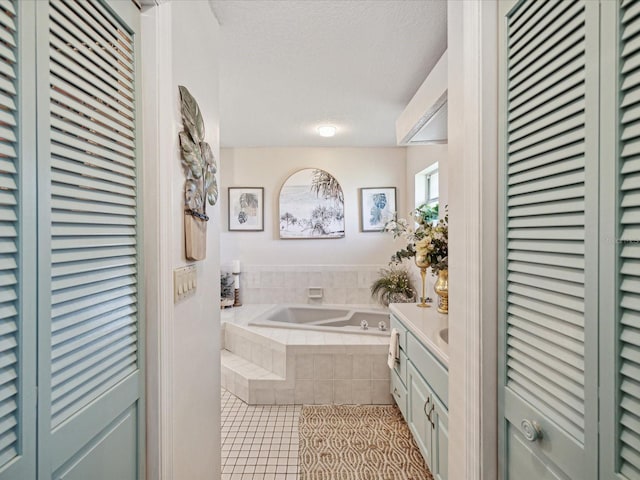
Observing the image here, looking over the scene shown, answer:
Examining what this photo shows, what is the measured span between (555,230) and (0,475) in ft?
3.69

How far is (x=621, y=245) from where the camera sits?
1.89ft

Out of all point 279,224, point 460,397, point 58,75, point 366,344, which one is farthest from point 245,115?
point 460,397

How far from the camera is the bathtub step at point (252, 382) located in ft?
9.21

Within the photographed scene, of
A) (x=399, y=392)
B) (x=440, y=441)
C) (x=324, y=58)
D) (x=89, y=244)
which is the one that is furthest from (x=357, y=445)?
(x=324, y=58)

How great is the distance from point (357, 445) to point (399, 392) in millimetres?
451

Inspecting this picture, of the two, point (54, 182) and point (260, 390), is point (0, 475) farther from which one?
point (260, 390)

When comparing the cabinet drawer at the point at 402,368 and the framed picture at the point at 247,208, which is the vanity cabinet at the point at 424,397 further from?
the framed picture at the point at 247,208

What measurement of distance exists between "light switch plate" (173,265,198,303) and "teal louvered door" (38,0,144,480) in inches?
6.0

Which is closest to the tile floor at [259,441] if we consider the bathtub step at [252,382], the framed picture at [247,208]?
the bathtub step at [252,382]

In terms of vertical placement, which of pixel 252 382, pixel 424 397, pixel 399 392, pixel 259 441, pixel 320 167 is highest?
pixel 320 167

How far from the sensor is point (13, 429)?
59 cm

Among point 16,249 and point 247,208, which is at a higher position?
point 247,208

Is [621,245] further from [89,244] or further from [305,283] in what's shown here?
[305,283]

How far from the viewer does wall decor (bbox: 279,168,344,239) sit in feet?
13.7
